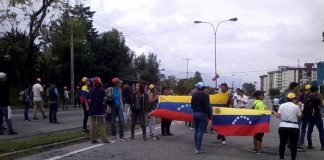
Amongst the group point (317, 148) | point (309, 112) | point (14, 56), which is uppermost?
point (14, 56)

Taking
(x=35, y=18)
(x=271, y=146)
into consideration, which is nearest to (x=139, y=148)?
(x=271, y=146)

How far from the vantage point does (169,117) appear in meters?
16.0

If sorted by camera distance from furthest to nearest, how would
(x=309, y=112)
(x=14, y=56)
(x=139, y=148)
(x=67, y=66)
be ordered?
(x=67, y=66), (x=14, y=56), (x=309, y=112), (x=139, y=148)

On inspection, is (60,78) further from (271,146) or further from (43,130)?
(271,146)

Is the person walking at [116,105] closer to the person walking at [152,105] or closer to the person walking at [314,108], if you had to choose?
the person walking at [152,105]

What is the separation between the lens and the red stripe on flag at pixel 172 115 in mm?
15670

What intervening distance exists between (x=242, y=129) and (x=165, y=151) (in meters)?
2.42

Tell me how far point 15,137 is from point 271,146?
7772mm

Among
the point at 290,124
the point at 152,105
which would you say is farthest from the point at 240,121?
the point at 152,105

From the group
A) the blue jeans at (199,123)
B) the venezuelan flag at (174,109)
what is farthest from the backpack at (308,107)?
the blue jeans at (199,123)

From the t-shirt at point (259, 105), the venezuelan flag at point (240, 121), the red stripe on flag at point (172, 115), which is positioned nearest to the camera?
the venezuelan flag at point (240, 121)

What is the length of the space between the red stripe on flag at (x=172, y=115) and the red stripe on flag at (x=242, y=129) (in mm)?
1887

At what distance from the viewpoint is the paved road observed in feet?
37.5

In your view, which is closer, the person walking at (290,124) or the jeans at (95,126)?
the person walking at (290,124)
